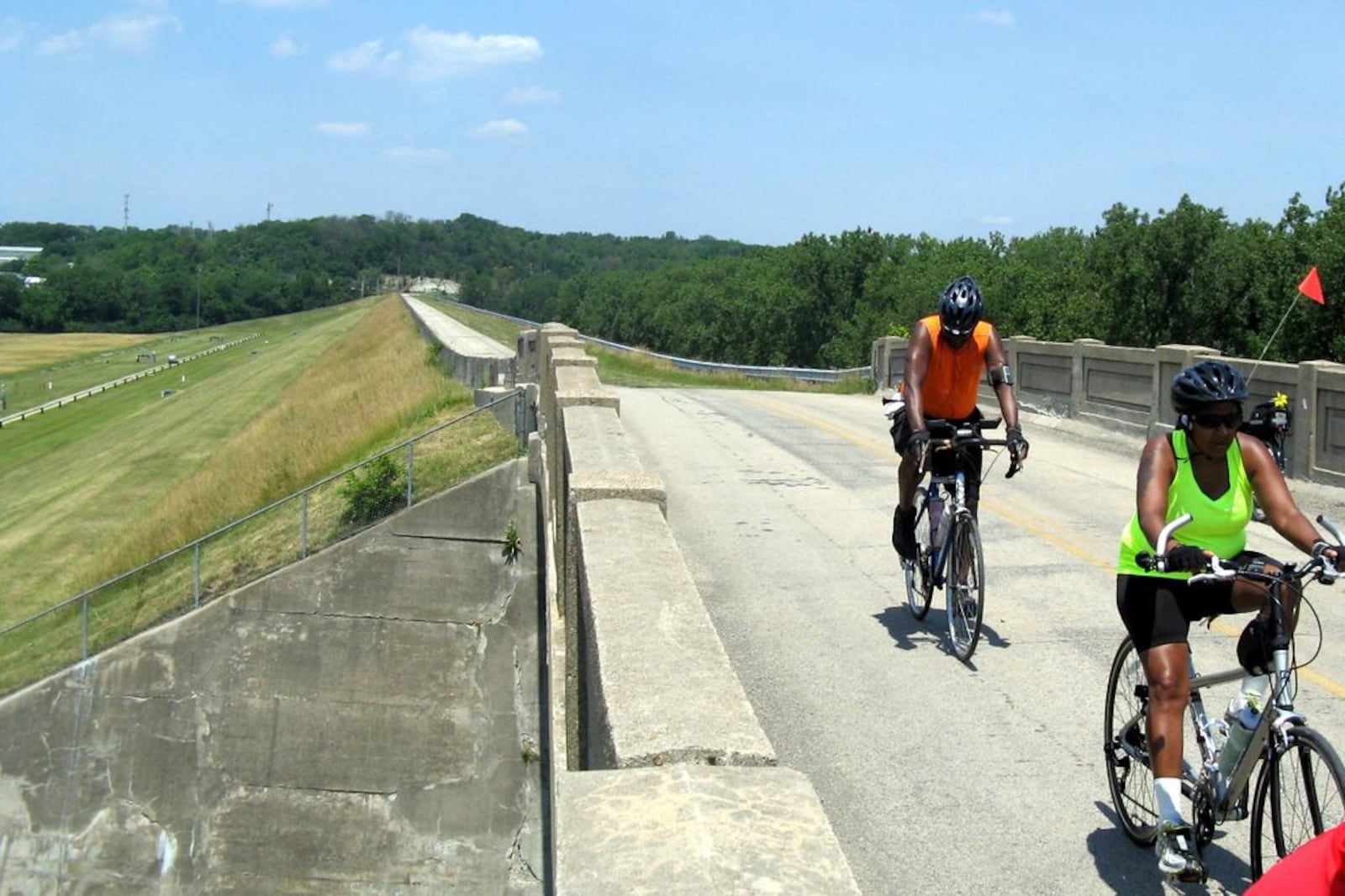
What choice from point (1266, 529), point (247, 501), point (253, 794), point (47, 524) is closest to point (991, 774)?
point (1266, 529)

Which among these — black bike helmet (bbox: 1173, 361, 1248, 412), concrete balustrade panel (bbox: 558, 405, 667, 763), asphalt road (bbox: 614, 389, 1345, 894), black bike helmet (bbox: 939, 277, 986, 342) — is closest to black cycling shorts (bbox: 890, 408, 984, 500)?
black bike helmet (bbox: 939, 277, 986, 342)

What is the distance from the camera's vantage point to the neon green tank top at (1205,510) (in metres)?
4.96

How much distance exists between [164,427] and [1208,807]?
54.1m

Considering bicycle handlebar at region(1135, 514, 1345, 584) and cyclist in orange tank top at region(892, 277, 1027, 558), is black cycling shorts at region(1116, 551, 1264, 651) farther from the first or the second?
cyclist in orange tank top at region(892, 277, 1027, 558)

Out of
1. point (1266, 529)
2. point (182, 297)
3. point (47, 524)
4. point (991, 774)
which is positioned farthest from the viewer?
point (182, 297)

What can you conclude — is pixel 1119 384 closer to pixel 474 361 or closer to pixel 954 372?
pixel 474 361

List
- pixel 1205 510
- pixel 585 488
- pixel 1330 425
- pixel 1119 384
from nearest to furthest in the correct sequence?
pixel 1205 510 → pixel 585 488 → pixel 1330 425 → pixel 1119 384

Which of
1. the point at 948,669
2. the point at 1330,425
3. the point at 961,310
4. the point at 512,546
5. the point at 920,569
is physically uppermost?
the point at 961,310

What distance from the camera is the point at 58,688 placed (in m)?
16.8

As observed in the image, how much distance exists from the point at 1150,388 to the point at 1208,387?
50.8ft

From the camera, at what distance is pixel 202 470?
114 ft

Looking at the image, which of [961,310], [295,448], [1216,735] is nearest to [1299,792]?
[1216,735]

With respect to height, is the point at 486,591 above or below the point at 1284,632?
below

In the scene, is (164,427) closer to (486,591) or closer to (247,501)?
(247,501)
